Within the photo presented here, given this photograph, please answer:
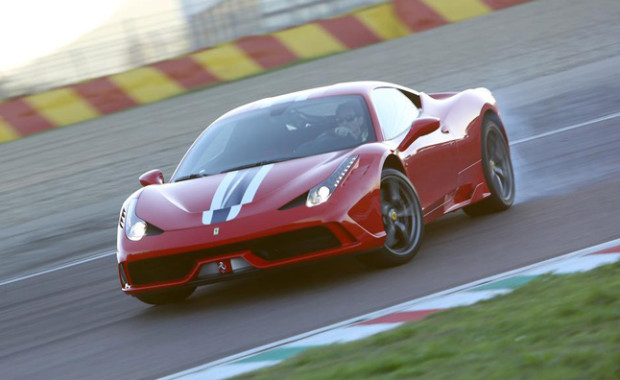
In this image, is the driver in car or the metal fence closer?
the driver in car

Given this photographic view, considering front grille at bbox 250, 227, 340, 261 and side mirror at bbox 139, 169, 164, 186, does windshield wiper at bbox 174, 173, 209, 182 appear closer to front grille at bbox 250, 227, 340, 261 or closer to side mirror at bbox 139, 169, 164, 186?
side mirror at bbox 139, 169, 164, 186

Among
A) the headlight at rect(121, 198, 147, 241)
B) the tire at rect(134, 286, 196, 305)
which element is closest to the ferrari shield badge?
the tire at rect(134, 286, 196, 305)

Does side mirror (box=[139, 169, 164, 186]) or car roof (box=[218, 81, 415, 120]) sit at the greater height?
car roof (box=[218, 81, 415, 120])

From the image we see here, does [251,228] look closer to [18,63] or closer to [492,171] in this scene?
[492,171]

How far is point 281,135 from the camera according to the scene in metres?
7.71

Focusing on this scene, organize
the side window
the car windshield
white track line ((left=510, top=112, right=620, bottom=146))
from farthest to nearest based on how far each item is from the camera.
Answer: white track line ((left=510, top=112, right=620, bottom=146)) → the side window → the car windshield

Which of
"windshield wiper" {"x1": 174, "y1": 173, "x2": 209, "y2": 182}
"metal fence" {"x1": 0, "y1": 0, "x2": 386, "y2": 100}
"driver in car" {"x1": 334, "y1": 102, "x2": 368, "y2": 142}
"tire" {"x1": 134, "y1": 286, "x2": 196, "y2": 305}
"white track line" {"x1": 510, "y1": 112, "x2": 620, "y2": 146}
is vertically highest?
"driver in car" {"x1": 334, "y1": 102, "x2": 368, "y2": 142}

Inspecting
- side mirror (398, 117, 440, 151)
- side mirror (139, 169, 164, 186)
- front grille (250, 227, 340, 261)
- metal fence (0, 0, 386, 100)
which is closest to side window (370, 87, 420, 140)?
side mirror (398, 117, 440, 151)

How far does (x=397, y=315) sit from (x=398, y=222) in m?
1.55

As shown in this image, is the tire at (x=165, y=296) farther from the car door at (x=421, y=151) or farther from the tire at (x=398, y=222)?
the car door at (x=421, y=151)

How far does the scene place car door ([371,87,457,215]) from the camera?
305 inches

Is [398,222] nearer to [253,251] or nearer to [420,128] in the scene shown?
[420,128]

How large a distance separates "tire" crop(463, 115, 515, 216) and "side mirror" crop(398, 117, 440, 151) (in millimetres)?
1057

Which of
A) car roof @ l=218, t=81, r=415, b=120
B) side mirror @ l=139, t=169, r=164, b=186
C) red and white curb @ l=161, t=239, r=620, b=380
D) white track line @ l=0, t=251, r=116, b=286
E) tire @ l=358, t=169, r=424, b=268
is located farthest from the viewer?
white track line @ l=0, t=251, r=116, b=286
